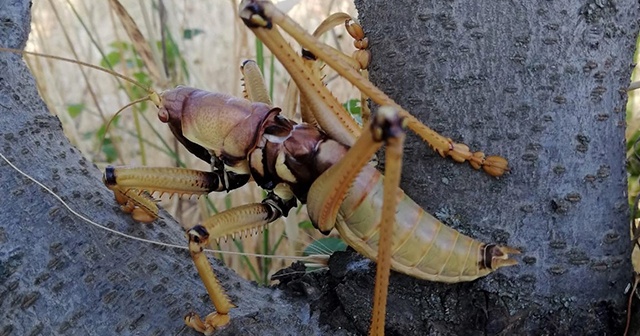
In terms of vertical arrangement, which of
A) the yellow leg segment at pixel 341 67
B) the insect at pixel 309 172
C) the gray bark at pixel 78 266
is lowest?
the gray bark at pixel 78 266

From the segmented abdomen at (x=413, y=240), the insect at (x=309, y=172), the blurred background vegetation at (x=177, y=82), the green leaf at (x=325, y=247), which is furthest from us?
the blurred background vegetation at (x=177, y=82)

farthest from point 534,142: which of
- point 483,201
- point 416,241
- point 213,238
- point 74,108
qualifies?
point 74,108

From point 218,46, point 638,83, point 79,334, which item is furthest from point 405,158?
point 218,46

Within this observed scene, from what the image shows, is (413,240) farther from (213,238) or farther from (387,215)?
(213,238)

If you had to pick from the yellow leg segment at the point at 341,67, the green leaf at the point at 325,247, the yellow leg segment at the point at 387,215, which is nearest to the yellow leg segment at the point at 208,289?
the yellow leg segment at the point at 387,215

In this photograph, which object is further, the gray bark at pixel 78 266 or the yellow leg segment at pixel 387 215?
the gray bark at pixel 78 266

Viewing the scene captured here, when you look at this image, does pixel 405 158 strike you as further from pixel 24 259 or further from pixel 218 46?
pixel 218 46

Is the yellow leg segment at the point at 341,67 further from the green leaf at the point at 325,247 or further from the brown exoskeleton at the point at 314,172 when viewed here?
the green leaf at the point at 325,247
